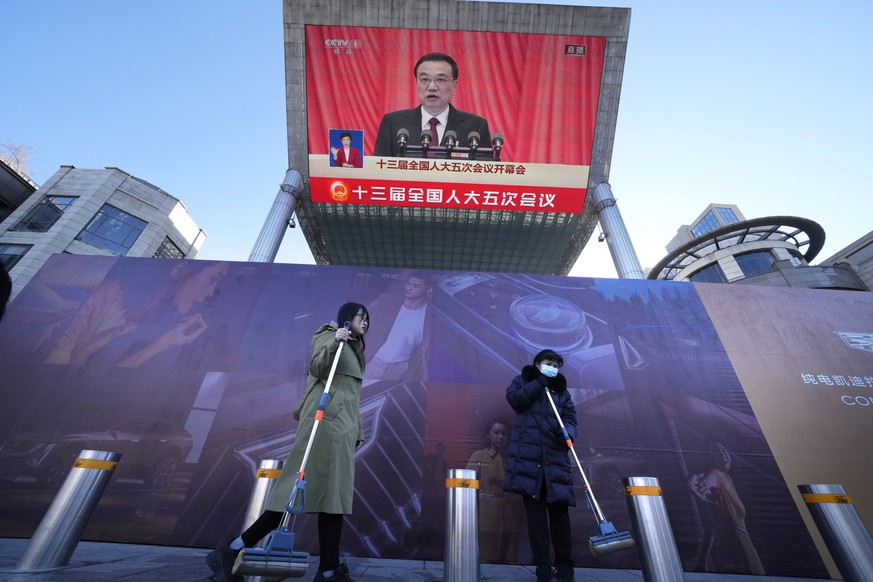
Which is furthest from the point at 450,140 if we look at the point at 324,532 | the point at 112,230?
the point at 112,230

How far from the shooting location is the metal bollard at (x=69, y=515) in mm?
2480

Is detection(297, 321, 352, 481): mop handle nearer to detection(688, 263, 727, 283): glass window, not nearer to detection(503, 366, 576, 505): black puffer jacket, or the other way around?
detection(503, 366, 576, 505): black puffer jacket

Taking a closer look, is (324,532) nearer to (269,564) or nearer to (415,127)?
(269,564)

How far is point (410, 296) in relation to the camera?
5.29m

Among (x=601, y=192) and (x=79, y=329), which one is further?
(x=601, y=192)

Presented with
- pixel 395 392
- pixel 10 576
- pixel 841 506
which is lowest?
pixel 10 576

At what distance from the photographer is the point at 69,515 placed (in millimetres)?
2676

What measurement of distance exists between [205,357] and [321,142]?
773 centimetres

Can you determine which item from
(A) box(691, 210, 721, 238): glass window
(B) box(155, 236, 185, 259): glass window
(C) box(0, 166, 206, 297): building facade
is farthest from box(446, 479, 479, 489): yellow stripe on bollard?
(A) box(691, 210, 721, 238): glass window

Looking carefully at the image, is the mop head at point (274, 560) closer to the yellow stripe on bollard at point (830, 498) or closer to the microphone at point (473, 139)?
the yellow stripe on bollard at point (830, 498)

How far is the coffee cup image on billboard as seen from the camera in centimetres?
1020

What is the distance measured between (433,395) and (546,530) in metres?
1.99

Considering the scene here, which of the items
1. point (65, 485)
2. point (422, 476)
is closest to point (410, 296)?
point (422, 476)

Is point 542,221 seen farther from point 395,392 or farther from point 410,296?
point 395,392
